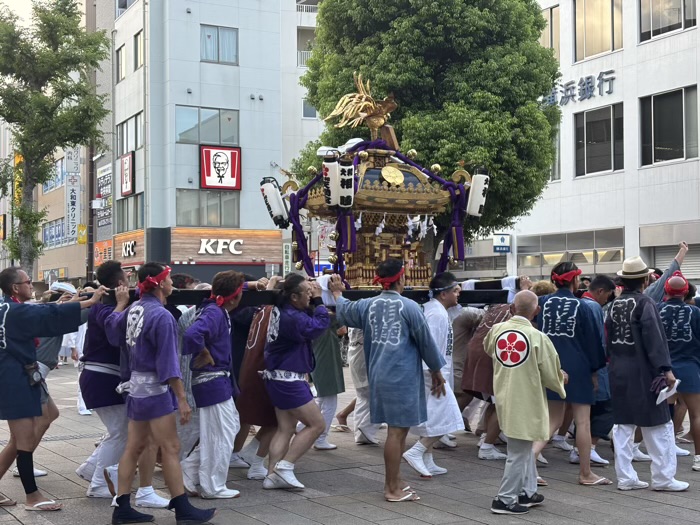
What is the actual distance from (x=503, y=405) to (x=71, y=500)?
364cm

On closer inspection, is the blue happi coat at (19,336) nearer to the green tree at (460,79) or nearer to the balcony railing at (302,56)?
the green tree at (460,79)

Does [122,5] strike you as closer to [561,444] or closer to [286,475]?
[561,444]

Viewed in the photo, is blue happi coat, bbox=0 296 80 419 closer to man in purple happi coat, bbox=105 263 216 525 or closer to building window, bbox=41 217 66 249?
man in purple happi coat, bbox=105 263 216 525

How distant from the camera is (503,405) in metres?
7.07

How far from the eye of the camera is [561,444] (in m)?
9.87

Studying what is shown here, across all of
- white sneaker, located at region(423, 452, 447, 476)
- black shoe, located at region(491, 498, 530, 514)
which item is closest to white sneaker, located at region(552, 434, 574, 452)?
white sneaker, located at region(423, 452, 447, 476)

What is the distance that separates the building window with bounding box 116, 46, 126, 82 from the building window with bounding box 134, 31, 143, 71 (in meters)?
1.52

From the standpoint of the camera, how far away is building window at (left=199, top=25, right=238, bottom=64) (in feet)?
116

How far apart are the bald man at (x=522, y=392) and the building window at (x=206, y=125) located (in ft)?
96.7

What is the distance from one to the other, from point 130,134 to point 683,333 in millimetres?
31367

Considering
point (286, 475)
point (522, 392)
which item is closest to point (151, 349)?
point (286, 475)

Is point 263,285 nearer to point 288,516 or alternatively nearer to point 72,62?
point 288,516

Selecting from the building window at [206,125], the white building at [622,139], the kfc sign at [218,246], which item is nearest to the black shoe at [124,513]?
the white building at [622,139]

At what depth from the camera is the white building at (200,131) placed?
3506cm
